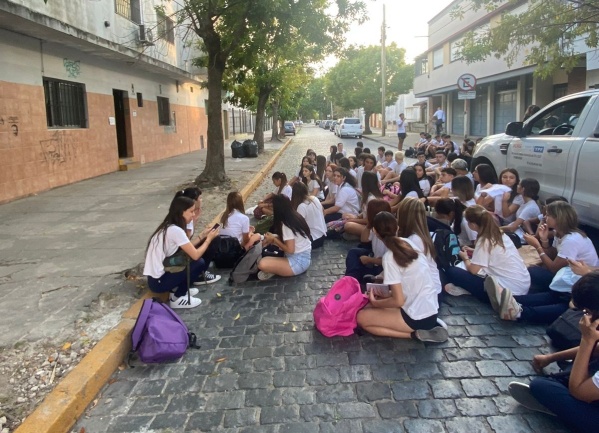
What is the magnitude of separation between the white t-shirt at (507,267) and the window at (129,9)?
14174mm

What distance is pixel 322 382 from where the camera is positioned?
365 centimetres

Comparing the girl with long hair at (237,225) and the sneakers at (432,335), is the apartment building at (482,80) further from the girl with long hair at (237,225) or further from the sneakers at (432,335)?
the sneakers at (432,335)

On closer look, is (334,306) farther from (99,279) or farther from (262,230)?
(262,230)

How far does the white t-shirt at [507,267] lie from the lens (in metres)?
4.64

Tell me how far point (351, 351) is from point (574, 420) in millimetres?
1707

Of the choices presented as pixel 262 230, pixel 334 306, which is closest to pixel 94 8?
pixel 262 230

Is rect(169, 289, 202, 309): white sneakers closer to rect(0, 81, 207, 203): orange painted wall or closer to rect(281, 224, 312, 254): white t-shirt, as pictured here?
rect(281, 224, 312, 254): white t-shirt

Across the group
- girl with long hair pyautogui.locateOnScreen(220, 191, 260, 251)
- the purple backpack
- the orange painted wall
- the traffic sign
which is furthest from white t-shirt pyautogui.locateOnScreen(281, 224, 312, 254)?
the traffic sign

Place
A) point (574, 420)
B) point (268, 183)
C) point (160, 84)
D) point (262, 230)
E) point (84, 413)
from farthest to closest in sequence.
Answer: point (160, 84)
point (268, 183)
point (262, 230)
point (84, 413)
point (574, 420)

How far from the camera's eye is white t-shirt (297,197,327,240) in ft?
22.0

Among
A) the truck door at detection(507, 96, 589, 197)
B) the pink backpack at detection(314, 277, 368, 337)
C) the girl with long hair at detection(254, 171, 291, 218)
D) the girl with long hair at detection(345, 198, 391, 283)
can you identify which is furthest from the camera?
the girl with long hair at detection(254, 171, 291, 218)

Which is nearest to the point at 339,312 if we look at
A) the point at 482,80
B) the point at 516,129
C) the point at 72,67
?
the point at 516,129

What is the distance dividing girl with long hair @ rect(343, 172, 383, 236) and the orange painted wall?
760 cm

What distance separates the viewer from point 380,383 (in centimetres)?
360
